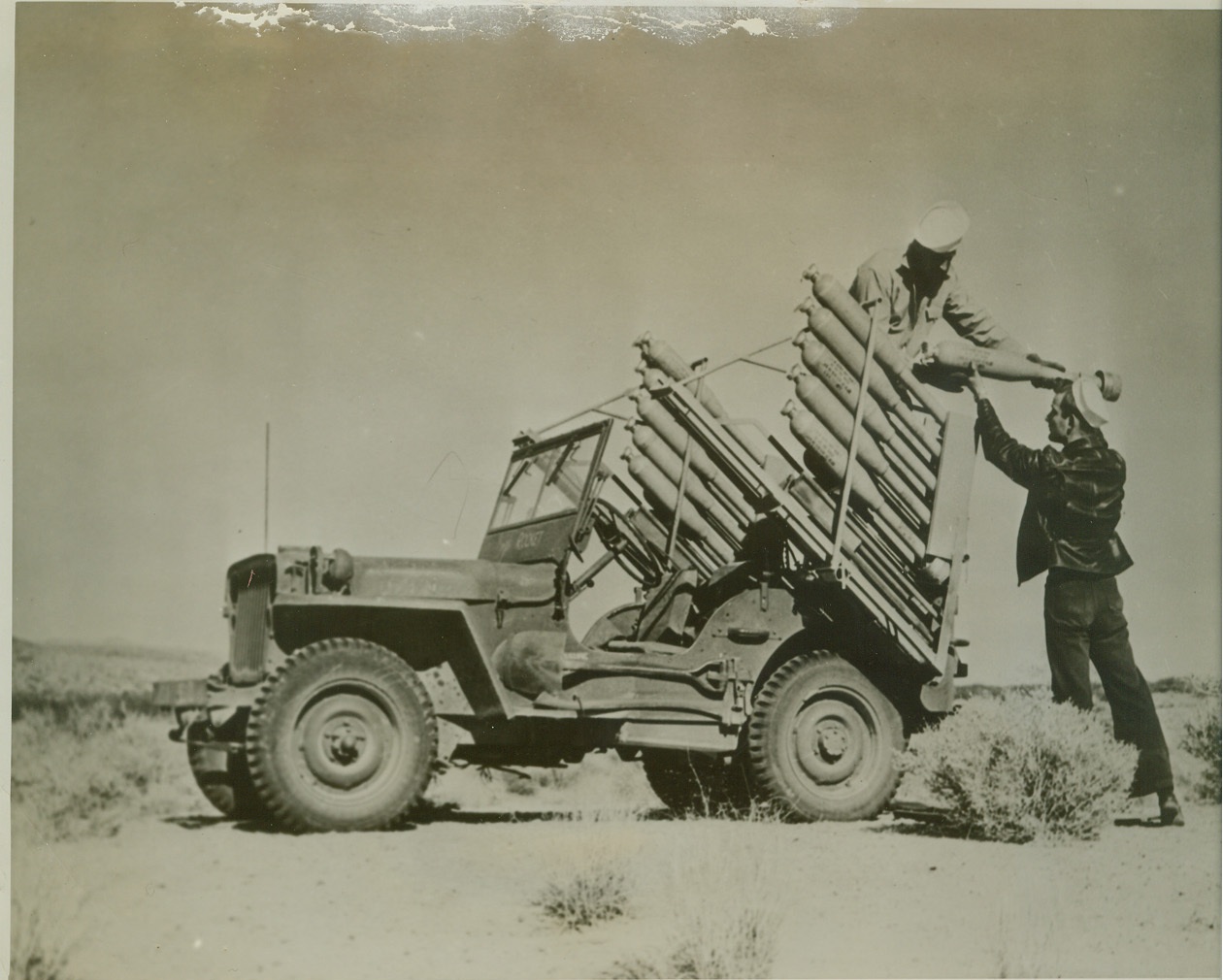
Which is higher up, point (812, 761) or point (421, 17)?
point (421, 17)

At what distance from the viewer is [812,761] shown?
6.89 m

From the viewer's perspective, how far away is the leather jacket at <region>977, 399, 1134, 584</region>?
7082 mm

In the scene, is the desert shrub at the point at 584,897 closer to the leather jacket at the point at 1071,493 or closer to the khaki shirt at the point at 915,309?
the leather jacket at the point at 1071,493

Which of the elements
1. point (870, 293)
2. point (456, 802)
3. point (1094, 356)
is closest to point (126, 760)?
point (456, 802)

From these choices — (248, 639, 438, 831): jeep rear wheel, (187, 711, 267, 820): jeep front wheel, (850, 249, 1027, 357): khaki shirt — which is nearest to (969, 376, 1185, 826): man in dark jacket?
(850, 249, 1027, 357): khaki shirt

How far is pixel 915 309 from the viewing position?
717 centimetres

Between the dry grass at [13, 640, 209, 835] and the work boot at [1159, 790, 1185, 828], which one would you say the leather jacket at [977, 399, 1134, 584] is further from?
the dry grass at [13, 640, 209, 835]

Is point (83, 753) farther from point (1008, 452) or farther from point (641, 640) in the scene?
point (1008, 452)

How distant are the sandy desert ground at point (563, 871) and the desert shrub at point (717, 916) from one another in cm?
1

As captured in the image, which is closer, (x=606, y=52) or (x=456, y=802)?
(x=606, y=52)

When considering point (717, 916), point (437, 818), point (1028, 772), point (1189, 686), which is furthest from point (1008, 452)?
point (437, 818)

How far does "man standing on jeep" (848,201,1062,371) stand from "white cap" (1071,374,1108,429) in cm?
14

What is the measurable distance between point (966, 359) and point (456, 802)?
375 centimetres

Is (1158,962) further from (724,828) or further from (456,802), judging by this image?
(456,802)
